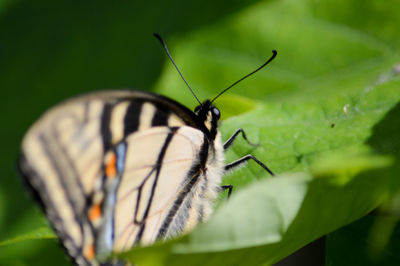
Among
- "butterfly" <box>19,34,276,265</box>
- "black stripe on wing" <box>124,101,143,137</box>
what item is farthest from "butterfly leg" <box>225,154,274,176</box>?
"black stripe on wing" <box>124,101,143,137</box>

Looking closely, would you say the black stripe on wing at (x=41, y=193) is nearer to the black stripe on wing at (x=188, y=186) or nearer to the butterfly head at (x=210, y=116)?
the black stripe on wing at (x=188, y=186)

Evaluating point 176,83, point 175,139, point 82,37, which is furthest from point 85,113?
point 82,37

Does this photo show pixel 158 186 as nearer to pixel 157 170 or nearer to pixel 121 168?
pixel 157 170

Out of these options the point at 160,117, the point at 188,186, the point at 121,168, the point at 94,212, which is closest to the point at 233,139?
the point at 188,186

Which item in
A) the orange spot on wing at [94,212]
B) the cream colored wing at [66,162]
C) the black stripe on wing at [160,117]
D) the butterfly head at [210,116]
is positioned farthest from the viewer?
the butterfly head at [210,116]

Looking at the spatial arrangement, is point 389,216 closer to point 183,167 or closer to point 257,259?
point 257,259

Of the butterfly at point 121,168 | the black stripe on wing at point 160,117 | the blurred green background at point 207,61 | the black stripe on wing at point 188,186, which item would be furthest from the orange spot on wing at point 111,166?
the blurred green background at point 207,61
